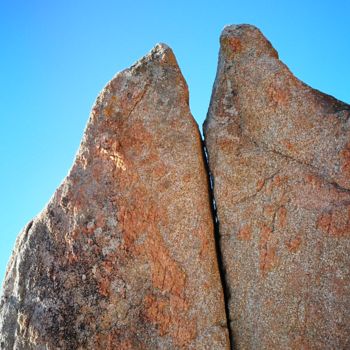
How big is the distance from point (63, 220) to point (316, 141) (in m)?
5.23

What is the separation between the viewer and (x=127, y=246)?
1066cm

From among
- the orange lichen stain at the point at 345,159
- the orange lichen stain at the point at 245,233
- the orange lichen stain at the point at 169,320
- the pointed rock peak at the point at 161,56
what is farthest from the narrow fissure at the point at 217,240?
the orange lichen stain at the point at 345,159

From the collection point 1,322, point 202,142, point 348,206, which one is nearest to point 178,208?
point 202,142

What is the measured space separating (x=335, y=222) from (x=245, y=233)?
67.2 inches

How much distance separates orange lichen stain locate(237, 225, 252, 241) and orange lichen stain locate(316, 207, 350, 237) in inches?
51.3

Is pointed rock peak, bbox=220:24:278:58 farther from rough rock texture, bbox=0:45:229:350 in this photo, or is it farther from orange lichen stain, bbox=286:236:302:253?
orange lichen stain, bbox=286:236:302:253

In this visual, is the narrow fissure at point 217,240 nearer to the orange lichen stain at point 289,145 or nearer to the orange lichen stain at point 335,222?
the orange lichen stain at point 289,145

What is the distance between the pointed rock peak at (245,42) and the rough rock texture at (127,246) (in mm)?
1477

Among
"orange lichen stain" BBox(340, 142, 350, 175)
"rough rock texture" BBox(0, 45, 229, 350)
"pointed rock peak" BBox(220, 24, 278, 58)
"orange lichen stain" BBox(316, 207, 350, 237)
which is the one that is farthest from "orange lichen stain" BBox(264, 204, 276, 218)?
"pointed rock peak" BBox(220, 24, 278, 58)

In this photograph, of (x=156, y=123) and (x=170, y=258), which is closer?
(x=170, y=258)

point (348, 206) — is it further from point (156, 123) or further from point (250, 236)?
point (156, 123)

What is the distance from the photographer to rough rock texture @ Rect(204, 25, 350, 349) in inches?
382

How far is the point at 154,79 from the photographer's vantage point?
39.5 feet

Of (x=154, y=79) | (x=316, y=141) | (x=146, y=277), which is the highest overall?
(x=154, y=79)
